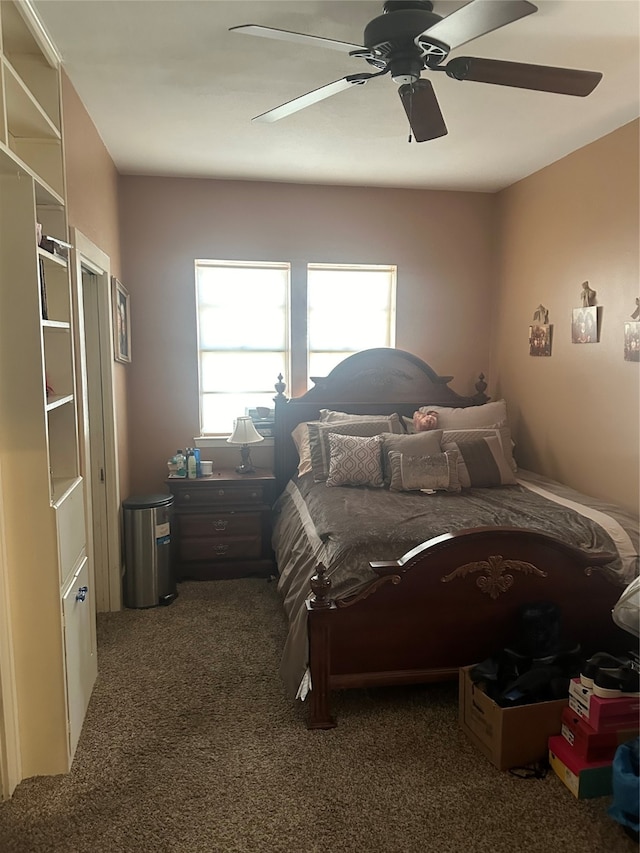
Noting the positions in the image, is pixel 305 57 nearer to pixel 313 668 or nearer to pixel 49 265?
pixel 49 265

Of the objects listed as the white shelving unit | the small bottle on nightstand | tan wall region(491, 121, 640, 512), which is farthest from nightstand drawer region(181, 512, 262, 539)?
tan wall region(491, 121, 640, 512)

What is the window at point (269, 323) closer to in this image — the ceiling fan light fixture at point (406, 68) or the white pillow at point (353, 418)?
the white pillow at point (353, 418)

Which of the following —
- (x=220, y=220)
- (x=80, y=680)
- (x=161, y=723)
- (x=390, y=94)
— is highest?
(x=390, y=94)

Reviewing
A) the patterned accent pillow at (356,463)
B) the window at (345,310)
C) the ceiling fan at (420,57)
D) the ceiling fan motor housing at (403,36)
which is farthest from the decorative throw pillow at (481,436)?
the ceiling fan motor housing at (403,36)

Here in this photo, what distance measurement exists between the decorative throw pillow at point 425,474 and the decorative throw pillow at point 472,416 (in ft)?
2.14

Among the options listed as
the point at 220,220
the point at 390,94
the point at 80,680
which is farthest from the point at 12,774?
the point at 220,220

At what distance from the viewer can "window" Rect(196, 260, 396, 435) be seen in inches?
170

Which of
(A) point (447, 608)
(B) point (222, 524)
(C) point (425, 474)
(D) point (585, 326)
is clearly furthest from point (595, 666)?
(B) point (222, 524)

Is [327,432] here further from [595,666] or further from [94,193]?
[595,666]

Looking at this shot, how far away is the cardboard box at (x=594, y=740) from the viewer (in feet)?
6.52

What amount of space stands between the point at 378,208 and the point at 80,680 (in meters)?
3.60

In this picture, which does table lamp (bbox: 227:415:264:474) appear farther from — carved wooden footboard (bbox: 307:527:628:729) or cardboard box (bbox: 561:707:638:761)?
cardboard box (bbox: 561:707:638:761)

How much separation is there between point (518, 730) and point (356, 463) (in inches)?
67.3

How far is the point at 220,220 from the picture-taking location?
13.7 ft
